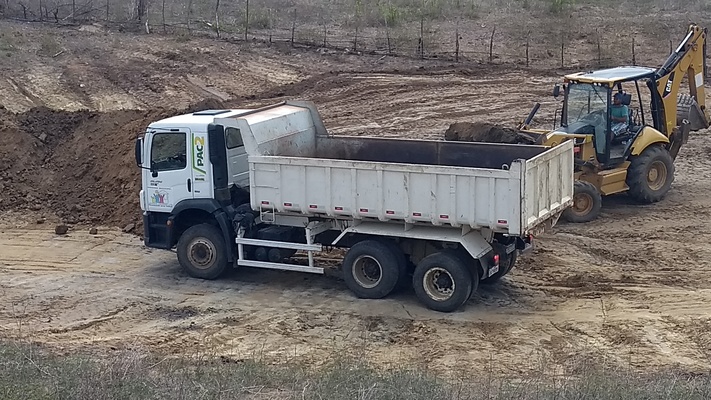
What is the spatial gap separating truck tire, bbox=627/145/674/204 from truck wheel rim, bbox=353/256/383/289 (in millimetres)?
6833

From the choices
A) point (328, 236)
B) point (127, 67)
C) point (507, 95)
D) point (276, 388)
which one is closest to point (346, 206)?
point (328, 236)

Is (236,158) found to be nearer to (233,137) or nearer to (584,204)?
(233,137)

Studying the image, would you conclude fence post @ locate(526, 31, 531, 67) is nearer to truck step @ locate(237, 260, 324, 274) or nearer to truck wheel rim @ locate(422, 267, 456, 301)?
truck step @ locate(237, 260, 324, 274)

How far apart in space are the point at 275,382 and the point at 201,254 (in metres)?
5.61

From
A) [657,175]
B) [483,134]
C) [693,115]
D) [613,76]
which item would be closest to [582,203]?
[657,175]

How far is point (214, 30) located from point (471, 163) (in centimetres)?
2471

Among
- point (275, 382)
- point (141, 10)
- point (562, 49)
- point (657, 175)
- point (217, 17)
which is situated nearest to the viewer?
point (275, 382)

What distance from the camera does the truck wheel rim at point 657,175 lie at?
19.8 m

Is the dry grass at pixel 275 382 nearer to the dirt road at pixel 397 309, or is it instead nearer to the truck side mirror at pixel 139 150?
the dirt road at pixel 397 309

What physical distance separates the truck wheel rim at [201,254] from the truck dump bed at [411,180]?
1.31 metres

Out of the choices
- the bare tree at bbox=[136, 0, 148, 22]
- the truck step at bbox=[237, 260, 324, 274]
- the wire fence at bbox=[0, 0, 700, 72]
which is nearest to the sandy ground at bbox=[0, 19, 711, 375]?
the truck step at bbox=[237, 260, 324, 274]

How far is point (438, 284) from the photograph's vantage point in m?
14.4

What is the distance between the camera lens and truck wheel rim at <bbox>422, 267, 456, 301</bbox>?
1426 centimetres

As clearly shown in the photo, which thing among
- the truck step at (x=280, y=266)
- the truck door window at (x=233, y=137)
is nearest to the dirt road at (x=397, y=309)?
the truck step at (x=280, y=266)
